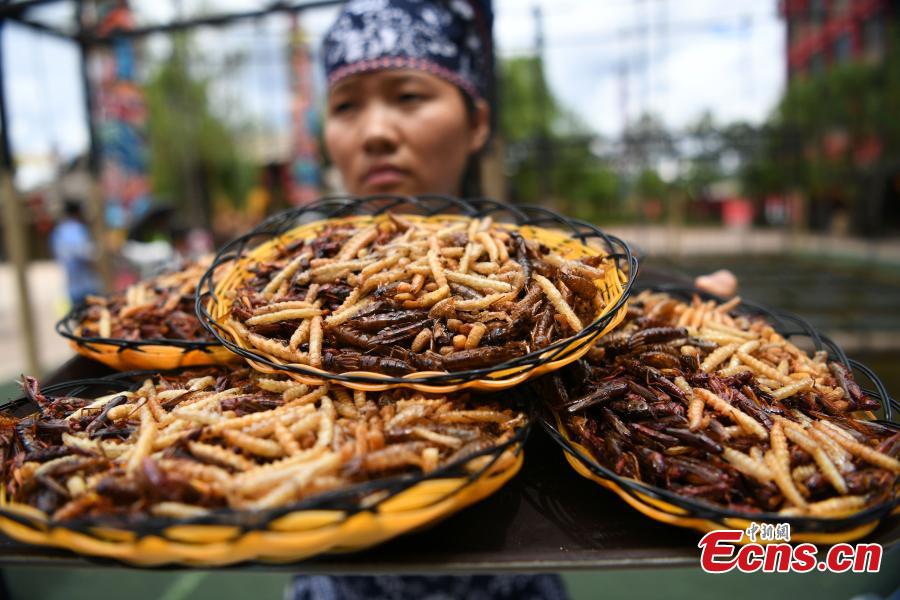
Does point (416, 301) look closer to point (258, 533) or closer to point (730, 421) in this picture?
point (258, 533)

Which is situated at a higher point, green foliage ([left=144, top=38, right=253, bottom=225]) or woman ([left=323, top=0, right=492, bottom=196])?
green foliage ([left=144, top=38, right=253, bottom=225])

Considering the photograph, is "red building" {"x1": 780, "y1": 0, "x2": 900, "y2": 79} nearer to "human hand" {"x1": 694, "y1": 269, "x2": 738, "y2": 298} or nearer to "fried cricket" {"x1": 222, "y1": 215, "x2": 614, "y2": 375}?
"human hand" {"x1": 694, "y1": 269, "x2": 738, "y2": 298}

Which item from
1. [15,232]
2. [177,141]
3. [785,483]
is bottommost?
[785,483]

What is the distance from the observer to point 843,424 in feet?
5.23

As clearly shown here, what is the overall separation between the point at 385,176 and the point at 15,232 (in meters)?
4.51

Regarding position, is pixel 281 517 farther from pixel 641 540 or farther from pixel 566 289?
pixel 566 289

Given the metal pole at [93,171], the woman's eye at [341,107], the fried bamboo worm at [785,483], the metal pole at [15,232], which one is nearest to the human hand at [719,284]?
the fried bamboo worm at [785,483]

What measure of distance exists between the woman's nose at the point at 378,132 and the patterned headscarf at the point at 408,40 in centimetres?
22

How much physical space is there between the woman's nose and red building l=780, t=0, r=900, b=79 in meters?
8.97

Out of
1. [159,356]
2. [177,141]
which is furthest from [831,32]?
[159,356]

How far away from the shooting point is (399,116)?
2.84m

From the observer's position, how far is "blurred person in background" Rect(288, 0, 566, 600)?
2.66m

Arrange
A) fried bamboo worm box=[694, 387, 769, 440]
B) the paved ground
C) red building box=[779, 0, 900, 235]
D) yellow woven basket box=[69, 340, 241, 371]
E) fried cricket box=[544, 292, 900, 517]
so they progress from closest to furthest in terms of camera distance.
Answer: fried cricket box=[544, 292, 900, 517] < fried bamboo worm box=[694, 387, 769, 440] < yellow woven basket box=[69, 340, 241, 371] < the paved ground < red building box=[779, 0, 900, 235]

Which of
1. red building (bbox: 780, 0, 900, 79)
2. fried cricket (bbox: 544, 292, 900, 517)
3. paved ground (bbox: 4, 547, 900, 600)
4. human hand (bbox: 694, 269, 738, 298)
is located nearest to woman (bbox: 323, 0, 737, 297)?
human hand (bbox: 694, 269, 738, 298)
